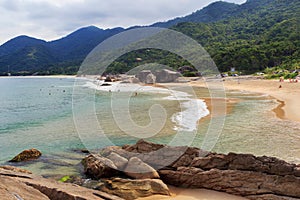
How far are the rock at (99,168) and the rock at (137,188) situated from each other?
0.78 m

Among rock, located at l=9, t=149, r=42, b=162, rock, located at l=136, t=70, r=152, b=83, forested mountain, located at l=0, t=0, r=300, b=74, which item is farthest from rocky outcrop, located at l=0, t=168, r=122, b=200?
rock, located at l=136, t=70, r=152, b=83

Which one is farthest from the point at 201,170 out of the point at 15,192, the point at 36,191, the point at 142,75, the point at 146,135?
the point at 142,75

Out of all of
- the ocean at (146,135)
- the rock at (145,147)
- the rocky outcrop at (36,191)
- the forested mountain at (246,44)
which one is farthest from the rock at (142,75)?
the rocky outcrop at (36,191)

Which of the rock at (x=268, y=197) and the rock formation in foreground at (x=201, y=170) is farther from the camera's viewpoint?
the rock formation in foreground at (x=201, y=170)

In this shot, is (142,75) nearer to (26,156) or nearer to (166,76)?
(166,76)

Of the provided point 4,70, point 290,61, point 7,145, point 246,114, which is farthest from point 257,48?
point 4,70

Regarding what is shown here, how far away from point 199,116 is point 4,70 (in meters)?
192

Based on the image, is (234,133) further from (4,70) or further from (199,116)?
(4,70)

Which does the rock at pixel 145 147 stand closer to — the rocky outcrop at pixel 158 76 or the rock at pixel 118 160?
the rock at pixel 118 160

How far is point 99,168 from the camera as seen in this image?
26.8ft

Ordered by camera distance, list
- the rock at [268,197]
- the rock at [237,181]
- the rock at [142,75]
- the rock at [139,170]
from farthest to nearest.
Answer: the rock at [142,75] < the rock at [139,170] < the rock at [237,181] < the rock at [268,197]

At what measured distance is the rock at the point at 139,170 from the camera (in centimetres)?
734

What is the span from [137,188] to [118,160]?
1495 mm

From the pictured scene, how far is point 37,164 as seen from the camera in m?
10.3
